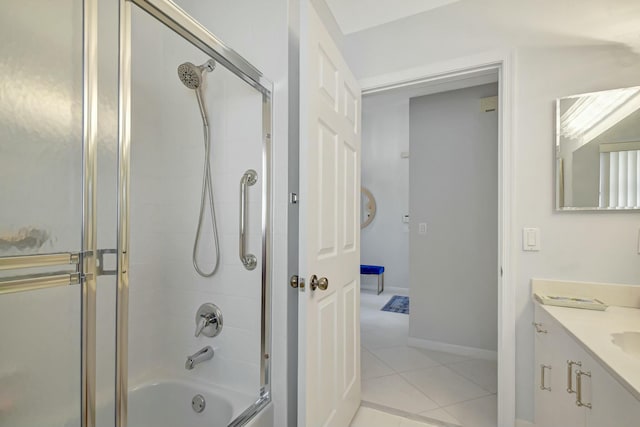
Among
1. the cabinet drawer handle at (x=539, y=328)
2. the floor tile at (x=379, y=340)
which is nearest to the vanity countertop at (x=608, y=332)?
the cabinet drawer handle at (x=539, y=328)

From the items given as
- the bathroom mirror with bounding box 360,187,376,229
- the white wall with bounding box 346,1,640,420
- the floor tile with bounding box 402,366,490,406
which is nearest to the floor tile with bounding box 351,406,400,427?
the floor tile with bounding box 402,366,490,406

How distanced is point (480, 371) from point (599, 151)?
1.86m

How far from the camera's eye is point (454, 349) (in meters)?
2.83

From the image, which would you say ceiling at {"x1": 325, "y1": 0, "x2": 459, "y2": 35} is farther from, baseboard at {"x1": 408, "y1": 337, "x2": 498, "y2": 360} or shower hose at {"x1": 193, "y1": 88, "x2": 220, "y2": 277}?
baseboard at {"x1": 408, "y1": 337, "x2": 498, "y2": 360}

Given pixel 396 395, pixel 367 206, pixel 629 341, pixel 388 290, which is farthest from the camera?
pixel 367 206

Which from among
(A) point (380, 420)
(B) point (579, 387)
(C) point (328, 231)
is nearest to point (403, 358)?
(A) point (380, 420)

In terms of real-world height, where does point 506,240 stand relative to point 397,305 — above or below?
above

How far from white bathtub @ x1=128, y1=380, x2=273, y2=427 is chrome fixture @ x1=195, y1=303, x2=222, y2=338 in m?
0.28

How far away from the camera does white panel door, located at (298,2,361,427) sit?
123 centimetres

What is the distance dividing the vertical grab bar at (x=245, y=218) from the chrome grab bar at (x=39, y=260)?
71 centimetres

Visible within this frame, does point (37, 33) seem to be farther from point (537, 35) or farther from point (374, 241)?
point (374, 241)

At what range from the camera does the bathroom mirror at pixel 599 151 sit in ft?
4.87

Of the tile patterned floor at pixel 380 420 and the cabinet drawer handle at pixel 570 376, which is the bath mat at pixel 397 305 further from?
the cabinet drawer handle at pixel 570 376

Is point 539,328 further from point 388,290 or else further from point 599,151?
point 388,290
